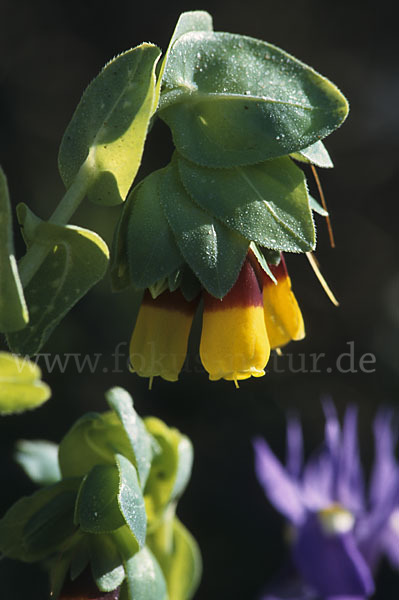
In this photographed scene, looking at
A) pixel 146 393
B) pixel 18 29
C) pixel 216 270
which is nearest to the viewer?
pixel 216 270

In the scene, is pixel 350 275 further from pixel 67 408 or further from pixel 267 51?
pixel 267 51

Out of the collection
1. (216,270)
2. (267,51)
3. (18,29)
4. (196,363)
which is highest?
(267,51)

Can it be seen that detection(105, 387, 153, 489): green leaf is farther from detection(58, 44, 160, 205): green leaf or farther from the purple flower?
the purple flower

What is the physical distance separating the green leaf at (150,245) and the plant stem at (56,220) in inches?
1.6

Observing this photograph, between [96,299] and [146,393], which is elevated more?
[96,299]

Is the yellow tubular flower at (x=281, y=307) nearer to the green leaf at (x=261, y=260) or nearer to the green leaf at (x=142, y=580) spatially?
the green leaf at (x=261, y=260)

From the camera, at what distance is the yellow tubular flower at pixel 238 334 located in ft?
1.97

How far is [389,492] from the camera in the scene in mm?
1125

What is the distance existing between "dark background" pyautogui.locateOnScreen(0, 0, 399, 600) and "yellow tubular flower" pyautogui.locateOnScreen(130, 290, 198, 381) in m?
1.23

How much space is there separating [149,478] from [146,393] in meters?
1.28

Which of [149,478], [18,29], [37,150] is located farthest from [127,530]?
[18,29]

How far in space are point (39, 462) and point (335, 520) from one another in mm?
483

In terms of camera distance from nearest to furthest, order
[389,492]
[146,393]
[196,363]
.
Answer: [389,492]
[196,363]
[146,393]

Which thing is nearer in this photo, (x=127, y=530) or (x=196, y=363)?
(x=127, y=530)
